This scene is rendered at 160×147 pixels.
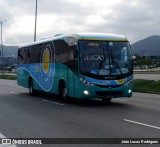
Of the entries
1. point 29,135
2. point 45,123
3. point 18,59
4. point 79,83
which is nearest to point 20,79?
point 18,59

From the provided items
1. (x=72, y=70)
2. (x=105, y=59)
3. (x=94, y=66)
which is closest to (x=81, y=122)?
(x=94, y=66)

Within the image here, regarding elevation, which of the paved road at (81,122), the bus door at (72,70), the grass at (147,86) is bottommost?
the grass at (147,86)

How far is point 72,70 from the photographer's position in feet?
58.0

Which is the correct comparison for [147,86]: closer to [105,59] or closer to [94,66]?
[105,59]

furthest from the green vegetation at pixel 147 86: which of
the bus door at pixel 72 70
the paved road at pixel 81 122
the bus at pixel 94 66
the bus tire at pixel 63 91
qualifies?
the paved road at pixel 81 122

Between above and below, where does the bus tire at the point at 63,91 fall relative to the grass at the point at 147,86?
above

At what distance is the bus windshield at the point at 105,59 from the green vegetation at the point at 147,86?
1003 centimetres

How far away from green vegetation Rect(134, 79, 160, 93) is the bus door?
10.5 metres

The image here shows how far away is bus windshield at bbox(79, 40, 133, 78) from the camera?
17.1 m

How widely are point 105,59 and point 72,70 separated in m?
1.51

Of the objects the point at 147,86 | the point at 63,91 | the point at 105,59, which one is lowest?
the point at 147,86

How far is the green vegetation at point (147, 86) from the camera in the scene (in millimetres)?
28277

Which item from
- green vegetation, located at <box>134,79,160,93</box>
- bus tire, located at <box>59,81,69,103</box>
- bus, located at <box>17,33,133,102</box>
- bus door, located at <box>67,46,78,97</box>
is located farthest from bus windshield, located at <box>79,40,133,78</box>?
green vegetation, located at <box>134,79,160,93</box>

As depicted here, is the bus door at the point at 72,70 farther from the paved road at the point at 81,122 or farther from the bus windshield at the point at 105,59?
the paved road at the point at 81,122
